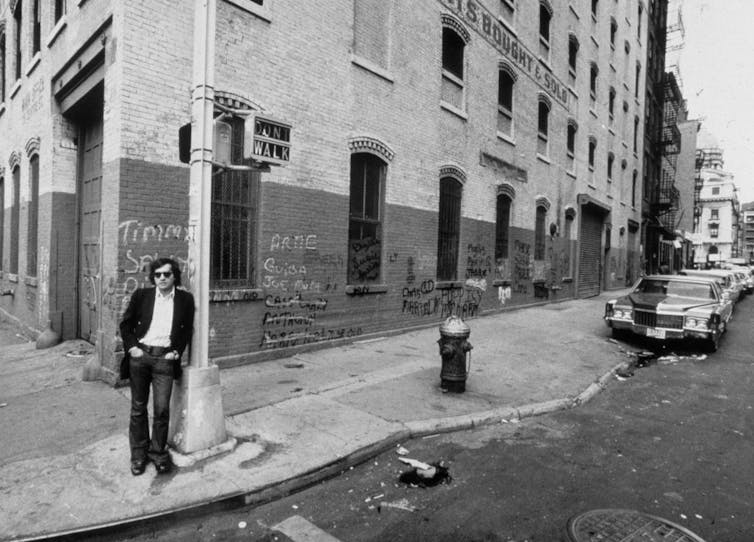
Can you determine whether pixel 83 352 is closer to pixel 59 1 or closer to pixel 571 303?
pixel 59 1

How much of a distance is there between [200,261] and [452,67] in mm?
10469

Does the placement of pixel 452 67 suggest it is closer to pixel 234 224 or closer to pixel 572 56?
pixel 234 224

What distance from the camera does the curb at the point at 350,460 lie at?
3.42 metres

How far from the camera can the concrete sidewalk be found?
149 inches

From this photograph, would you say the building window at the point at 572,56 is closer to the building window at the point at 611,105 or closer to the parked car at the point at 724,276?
the building window at the point at 611,105

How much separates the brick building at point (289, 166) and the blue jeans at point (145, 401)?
224cm

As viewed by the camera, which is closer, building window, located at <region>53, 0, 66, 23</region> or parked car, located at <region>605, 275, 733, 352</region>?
building window, located at <region>53, 0, 66, 23</region>

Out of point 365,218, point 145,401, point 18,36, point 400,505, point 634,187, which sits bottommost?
point 400,505

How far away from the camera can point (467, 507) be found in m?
3.84

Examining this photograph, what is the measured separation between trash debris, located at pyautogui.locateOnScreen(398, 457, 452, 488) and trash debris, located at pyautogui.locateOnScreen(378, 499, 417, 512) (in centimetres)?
30

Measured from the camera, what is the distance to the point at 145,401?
4.21 m

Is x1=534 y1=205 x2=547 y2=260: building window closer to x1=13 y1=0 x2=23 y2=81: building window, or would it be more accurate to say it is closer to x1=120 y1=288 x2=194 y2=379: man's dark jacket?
x1=120 y1=288 x2=194 y2=379: man's dark jacket

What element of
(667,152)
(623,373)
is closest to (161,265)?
(623,373)

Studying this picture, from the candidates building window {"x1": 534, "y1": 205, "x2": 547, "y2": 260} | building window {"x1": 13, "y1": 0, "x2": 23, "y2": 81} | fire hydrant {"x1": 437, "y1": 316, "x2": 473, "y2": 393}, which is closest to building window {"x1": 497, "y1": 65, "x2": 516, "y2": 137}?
building window {"x1": 534, "y1": 205, "x2": 547, "y2": 260}
